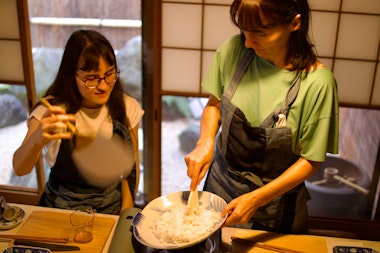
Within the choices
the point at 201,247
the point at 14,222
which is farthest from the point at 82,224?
the point at 201,247

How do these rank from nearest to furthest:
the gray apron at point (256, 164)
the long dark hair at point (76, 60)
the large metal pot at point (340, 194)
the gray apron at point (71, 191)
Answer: the gray apron at point (256, 164), the long dark hair at point (76, 60), the gray apron at point (71, 191), the large metal pot at point (340, 194)

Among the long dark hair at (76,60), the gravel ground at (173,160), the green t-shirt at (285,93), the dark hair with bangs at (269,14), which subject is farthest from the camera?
the gravel ground at (173,160)

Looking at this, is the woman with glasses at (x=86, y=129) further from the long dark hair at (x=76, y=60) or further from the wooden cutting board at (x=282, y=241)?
the wooden cutting board at (x=282, y=241)

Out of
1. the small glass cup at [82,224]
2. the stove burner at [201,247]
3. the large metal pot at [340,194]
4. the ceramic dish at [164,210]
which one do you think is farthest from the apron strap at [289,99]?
the large metal pot at [340,194]

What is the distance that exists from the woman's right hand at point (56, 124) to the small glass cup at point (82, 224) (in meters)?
0.44

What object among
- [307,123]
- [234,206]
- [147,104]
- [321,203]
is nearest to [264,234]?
[234,206]

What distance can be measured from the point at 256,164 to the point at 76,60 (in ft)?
3.46

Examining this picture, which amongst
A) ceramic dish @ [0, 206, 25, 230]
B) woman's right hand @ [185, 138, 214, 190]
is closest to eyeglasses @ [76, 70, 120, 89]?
woman's right hand @ [185, 138, 214, 190]

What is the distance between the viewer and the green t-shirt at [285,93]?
6.54ft

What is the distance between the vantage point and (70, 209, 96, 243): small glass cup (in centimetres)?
202

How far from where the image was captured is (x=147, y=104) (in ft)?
11.8

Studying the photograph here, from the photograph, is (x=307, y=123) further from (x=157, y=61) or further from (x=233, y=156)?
(x=157, y=61)

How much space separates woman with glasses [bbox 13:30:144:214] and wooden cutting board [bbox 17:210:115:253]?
0.74 ft

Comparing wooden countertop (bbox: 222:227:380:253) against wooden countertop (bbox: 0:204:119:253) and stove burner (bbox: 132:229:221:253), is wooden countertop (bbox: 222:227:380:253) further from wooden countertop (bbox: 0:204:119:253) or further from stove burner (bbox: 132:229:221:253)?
wooden countertop (bbox: 0:204:119:253)
